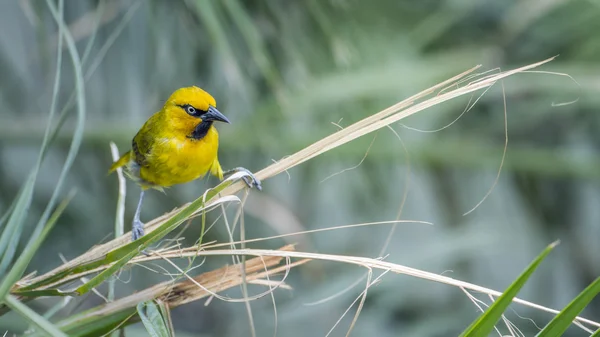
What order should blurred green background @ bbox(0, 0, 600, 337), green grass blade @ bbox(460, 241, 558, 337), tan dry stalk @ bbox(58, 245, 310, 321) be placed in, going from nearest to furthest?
green grass blade @ bbox(460, 241, 558, 337) < tan dry stalk @ bbox(58, 245, 310, 321) < blurred green background @ bbox(0, 0, 600, 337)

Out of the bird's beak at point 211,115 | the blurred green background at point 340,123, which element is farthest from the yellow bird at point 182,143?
the blurred green background at point 340,123

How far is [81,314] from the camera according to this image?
63 centimetres

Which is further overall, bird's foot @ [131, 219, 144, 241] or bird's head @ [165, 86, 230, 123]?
bird's head @ [165, 86, 230, 123]

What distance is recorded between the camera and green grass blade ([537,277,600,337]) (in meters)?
0.46

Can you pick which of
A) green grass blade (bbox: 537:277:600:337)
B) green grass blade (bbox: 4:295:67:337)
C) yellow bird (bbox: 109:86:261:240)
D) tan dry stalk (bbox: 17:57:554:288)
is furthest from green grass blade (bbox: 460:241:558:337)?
yellow bird (bbox: 109:86:261:240)

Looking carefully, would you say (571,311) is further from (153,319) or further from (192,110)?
(192,110)

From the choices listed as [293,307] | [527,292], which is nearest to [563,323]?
[293,307]

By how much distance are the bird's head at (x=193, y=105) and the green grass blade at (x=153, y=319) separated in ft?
0.92

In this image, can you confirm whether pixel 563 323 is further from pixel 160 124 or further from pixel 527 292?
pixel 527 292

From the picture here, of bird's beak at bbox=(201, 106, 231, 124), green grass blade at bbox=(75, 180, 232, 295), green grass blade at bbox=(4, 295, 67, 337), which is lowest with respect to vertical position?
green grass blade at bbox=(4, 295, 67, 337)

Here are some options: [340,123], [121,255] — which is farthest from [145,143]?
[340,123]

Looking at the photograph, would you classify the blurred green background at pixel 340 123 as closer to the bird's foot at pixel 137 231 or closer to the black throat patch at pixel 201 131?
the black throat patch at pixel 201 131

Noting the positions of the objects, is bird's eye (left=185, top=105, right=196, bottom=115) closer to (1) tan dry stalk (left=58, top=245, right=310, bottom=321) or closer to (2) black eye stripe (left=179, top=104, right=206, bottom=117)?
(2) black eye stripe (left=179, top=104, right=206, bottom=117)

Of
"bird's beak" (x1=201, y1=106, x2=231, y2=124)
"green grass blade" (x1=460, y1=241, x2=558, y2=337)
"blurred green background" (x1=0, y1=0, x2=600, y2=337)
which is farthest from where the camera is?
"blurred green background" (x1=0, y1=0, x2=600, y2=337)
